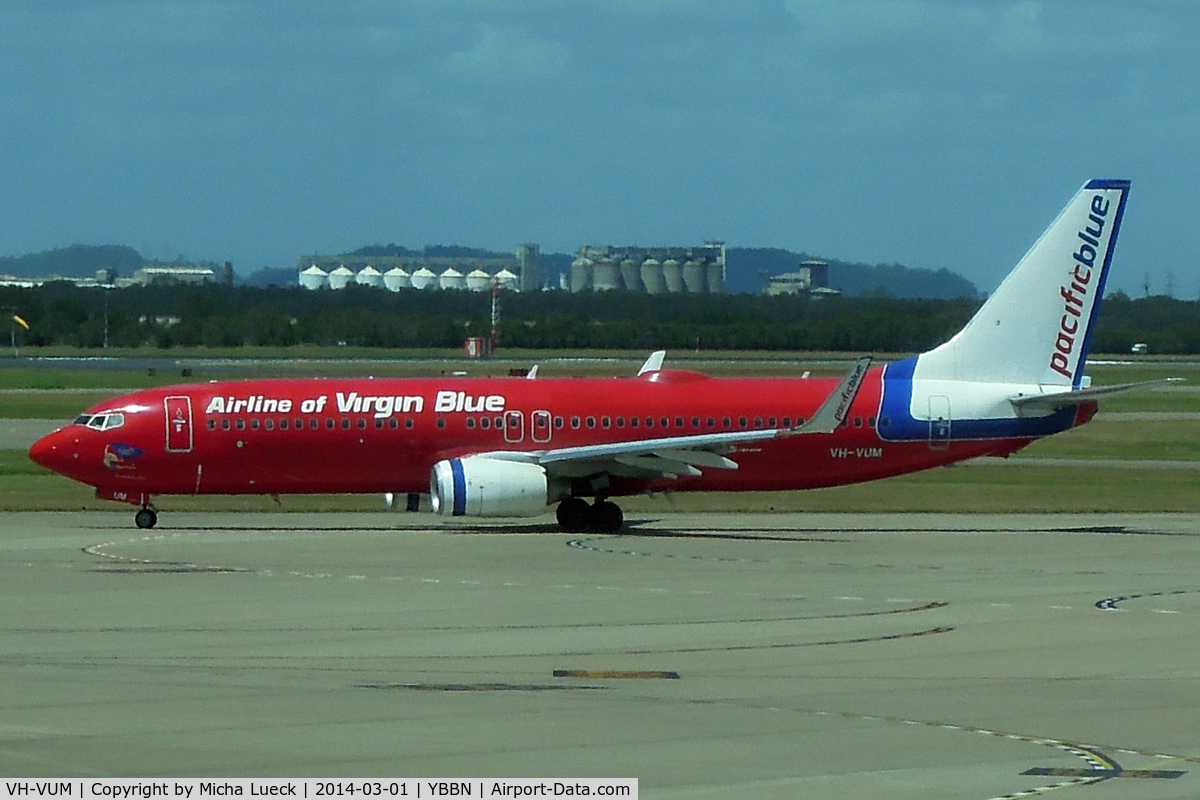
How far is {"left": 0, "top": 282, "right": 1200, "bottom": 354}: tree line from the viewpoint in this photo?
100 metres

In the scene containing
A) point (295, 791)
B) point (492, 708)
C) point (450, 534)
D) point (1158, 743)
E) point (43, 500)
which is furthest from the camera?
point (43, 500)

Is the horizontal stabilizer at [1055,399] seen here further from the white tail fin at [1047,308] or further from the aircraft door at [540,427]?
the aircraft door at [540,427]

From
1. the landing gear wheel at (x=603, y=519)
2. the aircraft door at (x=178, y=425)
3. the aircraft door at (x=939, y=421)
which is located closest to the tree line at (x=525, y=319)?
the aircraft door at (x=939, y=421)

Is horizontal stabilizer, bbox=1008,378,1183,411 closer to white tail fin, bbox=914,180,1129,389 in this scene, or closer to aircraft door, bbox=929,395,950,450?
white tail fin, bbox=914,180,1129,389

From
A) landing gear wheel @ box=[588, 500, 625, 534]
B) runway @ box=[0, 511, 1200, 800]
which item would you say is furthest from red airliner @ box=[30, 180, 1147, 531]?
runway @ box=[0, 511, 1200, 800]

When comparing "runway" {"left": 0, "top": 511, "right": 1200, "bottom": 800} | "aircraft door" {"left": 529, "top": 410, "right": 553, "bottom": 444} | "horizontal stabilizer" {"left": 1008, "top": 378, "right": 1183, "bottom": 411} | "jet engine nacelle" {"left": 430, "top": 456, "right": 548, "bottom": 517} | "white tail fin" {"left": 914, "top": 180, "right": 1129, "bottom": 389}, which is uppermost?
"white tail fin" {"left": 914, "top": 180, "right": 1129, "bottom": 389}

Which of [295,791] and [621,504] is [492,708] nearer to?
[295,791]

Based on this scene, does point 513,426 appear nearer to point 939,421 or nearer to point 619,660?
point 939,421

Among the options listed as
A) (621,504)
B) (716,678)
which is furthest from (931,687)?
(621,504)

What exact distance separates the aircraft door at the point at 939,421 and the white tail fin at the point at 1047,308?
2.59 ft

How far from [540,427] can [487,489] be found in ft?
9.13

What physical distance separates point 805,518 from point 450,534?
8.26 meters

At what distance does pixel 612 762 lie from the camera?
14125mm

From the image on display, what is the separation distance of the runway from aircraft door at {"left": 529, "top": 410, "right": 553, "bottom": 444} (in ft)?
10.8
